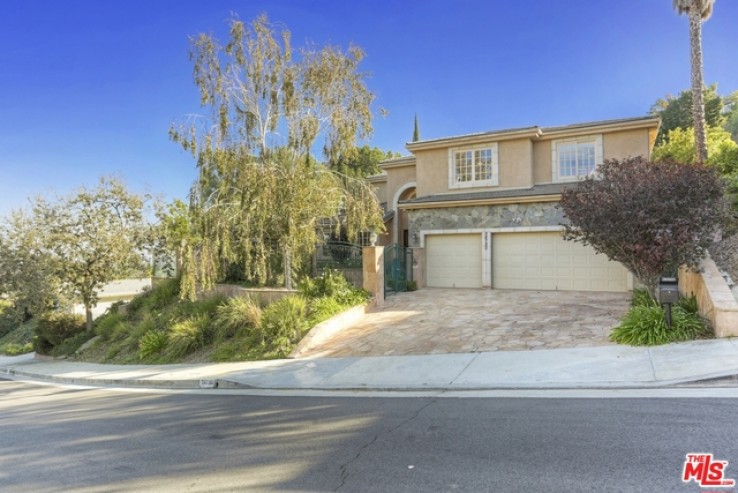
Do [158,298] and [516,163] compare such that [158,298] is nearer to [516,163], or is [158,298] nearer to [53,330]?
[53,330]

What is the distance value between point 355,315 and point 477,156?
975cm

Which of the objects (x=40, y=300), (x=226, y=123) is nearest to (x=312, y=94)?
(x=226, y=123)

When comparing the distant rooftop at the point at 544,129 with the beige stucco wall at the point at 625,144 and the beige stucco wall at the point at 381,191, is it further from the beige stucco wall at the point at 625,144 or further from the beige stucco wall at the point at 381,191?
the beige stucco wall at the point at 381,191

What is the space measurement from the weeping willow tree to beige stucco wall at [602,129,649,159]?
9657 mm

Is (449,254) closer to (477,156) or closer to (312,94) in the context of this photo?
(477,156)

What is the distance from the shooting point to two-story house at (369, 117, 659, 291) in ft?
52.9

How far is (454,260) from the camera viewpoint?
59.2 feet

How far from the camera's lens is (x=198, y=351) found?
A: 42.5 ft

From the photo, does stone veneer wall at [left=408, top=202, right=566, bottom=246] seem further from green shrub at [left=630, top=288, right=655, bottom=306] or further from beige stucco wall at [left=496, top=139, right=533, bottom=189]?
green shrub at [left=630, top=288, right=655, bottom=306]

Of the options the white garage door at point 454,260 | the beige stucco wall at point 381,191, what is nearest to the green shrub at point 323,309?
the white garage door at point 454,260

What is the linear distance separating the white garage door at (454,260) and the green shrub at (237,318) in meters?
7.97

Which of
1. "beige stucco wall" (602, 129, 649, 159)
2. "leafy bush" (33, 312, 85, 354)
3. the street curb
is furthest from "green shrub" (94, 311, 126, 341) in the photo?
"beige stucco wall" (602, 129, 649, 159)

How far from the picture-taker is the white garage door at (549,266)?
1544 centimetres

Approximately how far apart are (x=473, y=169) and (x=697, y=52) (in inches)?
383
